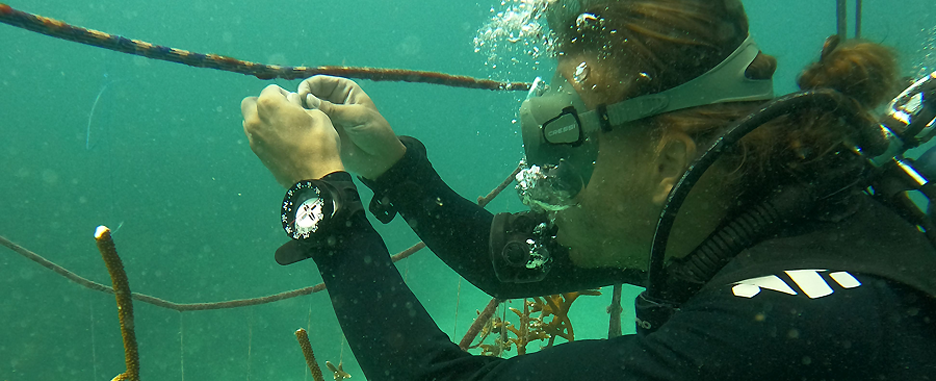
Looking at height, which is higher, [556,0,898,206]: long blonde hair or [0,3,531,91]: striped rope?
[0,3,531,91]: striped rope

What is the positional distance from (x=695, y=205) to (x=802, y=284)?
0.35m

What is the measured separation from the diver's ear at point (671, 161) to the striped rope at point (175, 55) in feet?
5.08

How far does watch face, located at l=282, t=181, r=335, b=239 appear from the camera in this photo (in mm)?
1167

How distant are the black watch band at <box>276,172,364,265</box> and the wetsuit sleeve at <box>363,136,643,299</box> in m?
0.66

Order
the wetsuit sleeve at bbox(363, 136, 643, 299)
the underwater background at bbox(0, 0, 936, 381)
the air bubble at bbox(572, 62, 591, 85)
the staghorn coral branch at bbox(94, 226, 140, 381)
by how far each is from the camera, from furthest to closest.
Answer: the underwater background at bbox(0, 0, 936, 381), the wetsuit sleeve at bbox(363, 136, 643, 299), the staghorn coral branch at bbox(94, 226, 140, 381), the air bubble at bbox(572, 62, 591, 85)

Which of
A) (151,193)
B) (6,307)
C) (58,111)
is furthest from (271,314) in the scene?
(151,193)

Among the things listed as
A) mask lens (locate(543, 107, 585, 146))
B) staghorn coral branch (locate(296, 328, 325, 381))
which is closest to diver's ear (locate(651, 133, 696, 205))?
mask lens (locate(543, 107, 585, 146))

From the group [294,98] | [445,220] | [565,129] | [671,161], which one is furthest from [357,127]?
[671,161]

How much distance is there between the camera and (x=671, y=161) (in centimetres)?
115

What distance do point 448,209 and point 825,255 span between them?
1362 millimetres

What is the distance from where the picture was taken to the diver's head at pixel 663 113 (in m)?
1.03

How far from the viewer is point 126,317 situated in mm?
1635

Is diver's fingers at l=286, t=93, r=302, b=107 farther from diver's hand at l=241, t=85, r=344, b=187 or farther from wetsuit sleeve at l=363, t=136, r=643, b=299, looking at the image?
wetsuit sleeve at l=363, t=136, r=643, b=299

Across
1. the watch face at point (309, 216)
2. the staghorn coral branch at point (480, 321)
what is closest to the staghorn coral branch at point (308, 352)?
the staghorn coral branch at point (480, 321)
